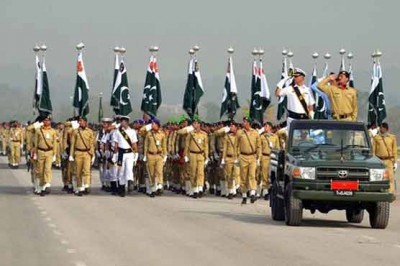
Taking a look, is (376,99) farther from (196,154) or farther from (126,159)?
(126,159)

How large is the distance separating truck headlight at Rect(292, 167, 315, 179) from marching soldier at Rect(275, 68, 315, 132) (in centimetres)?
313

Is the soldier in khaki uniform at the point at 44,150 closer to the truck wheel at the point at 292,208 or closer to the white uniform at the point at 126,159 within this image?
the white uniform at the point at 126,159

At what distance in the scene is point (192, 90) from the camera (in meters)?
39.1

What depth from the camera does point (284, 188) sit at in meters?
21.6

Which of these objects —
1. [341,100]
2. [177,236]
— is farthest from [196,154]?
[177,236]

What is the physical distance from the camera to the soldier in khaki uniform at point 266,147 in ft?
105

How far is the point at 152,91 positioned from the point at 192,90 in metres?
1.27

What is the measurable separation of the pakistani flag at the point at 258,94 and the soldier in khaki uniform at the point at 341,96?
14.9 m

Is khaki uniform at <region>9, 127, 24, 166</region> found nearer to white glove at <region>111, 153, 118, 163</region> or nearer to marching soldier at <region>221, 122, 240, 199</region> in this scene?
white glove at <region>111, 153, 118, 163</region>

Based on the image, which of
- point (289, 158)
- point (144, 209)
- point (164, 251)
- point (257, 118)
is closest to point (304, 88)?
point (289, 158)

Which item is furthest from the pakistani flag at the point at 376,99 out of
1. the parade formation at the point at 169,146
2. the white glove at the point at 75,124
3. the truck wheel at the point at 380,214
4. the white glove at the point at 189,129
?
the truck wheel at the point at 380,214

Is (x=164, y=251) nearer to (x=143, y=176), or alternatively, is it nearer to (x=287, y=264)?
(x=287, y=264)

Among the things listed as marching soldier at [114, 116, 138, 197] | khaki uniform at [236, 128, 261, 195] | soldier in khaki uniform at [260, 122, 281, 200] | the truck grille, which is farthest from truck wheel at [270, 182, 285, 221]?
marching soldier at [114, 116, 138, 197]

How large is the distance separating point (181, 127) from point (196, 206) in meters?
7.52
